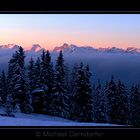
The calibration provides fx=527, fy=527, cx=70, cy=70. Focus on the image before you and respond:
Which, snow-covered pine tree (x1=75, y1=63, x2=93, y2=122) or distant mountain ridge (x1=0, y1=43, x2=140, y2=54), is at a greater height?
distant mountain ridge (x1=0, y1=43, x2=140, y2=54)

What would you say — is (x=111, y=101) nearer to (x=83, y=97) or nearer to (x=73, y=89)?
(x=83, y=97)

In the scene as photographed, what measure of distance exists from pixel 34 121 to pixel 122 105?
3.02 feet

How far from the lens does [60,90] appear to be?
5242mm

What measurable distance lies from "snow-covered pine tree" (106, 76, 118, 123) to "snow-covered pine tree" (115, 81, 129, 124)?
0.03 meters

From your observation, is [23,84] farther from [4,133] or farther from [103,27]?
[103,27]

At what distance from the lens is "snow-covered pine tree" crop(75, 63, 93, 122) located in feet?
17.1

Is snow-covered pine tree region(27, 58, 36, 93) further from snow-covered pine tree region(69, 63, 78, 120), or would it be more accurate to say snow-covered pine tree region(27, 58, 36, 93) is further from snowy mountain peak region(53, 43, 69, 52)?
snow-covered pine tree region(69, 63, 78, 120)

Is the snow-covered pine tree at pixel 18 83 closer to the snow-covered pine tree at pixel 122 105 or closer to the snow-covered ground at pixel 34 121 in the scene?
the snow-covered ground at pixel 34 121

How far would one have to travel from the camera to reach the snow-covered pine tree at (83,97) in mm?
5227

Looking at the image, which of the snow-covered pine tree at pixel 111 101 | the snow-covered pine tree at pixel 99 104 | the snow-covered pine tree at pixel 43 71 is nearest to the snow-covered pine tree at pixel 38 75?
the snow-covered pine tree at pixel 43 71

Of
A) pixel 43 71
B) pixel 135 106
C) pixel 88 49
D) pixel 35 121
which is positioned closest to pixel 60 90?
pixel 43 71

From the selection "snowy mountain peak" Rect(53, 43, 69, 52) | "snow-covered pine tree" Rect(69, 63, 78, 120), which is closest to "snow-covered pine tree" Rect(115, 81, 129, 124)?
"snow-covered pine tree" Rect(69, 63, 78, 120)

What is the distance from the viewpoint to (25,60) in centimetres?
529

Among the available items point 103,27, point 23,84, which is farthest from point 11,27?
point 103,27
